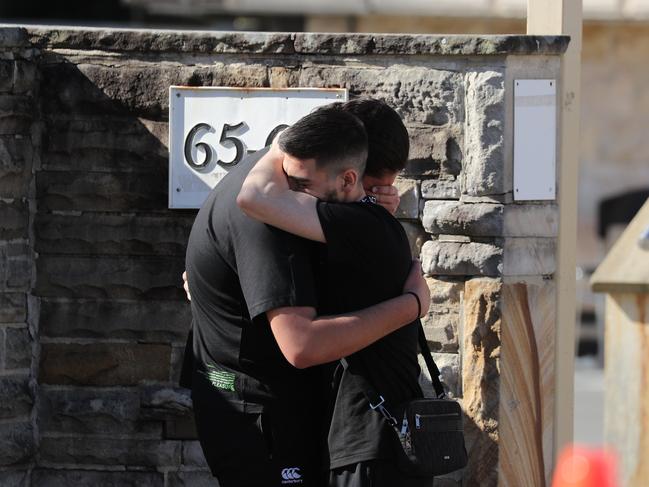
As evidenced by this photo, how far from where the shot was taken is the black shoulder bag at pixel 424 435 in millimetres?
3209

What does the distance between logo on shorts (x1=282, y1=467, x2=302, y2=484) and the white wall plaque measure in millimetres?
1509

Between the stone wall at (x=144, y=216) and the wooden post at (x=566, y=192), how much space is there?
0.21 feet

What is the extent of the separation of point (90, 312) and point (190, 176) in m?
0.60

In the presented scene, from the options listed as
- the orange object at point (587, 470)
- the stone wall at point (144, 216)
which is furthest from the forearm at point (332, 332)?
the stone wall at point (144, 216)

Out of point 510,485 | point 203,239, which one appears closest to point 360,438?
point 203,239

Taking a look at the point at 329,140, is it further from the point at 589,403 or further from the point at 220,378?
the point at 589,403

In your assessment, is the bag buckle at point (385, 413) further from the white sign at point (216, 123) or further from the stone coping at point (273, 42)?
the stone coping at point (273, 42)

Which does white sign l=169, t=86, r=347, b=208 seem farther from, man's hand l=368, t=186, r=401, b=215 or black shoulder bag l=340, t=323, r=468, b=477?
black shoulder bag l=340, t=323, r=468, b=477

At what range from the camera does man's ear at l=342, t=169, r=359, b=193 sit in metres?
3.26

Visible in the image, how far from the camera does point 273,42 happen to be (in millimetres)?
4465

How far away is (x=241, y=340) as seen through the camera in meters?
3.27

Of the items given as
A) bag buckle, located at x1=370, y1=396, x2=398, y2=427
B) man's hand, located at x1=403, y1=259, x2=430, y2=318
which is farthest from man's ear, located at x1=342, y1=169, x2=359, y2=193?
bag buckle, located at x1=370, y1=396, x2=398, y2=427

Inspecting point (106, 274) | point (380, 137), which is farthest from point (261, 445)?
point (106, 274)

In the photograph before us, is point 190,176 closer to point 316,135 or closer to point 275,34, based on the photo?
point 275,34
